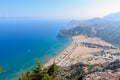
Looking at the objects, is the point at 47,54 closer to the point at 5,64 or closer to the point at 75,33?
the point at 5,64

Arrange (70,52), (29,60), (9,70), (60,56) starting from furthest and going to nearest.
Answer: (70,52) → (60,56) → (29,60) → (9,70)

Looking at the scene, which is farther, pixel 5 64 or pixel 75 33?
pixel 75 33

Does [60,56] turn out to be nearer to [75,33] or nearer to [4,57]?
[4,57]

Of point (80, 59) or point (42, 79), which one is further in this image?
point (80, 59)

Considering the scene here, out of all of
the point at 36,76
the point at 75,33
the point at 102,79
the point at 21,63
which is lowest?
the point at 102,79

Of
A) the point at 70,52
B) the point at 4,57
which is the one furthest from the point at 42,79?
the point at 70,52

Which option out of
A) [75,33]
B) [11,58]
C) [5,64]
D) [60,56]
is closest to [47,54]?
[60,56]

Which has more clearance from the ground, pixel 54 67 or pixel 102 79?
pixel 54 67

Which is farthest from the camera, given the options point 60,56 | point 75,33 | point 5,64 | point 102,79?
point 75,33

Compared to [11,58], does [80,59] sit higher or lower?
lower

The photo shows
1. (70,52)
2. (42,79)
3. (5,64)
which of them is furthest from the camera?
(70,52)
